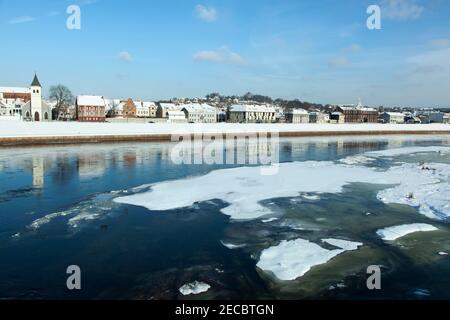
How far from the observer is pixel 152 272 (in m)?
6.96

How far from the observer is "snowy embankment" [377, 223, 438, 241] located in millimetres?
8852

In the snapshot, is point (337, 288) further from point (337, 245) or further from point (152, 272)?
point (152, 272)

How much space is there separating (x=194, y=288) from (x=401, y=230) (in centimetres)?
542

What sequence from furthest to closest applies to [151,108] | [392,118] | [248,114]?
[392,118] → [248,114] → [151,108]

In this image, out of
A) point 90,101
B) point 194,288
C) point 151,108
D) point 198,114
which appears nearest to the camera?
point 194,288

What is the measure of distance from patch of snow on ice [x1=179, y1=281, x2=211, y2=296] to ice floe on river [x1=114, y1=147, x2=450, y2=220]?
413 cm

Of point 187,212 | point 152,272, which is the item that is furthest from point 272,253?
point 187,212

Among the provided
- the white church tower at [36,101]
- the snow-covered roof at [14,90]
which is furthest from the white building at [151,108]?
the white church tower at [36,101]

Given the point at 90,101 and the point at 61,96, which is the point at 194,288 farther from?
the point at 61,96

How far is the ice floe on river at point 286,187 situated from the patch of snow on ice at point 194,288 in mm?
4131

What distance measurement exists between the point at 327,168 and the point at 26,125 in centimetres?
3134

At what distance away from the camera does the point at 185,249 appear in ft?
26.8

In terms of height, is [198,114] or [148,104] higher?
[148,104]

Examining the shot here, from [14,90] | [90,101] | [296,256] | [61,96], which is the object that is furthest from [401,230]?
[14,90]
